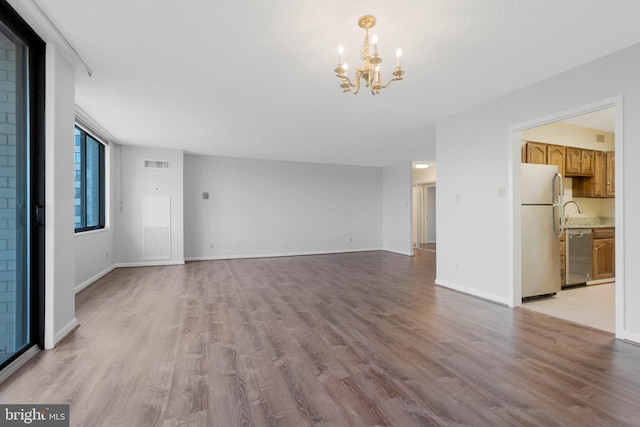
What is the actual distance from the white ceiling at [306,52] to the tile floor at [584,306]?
2550 millimetres

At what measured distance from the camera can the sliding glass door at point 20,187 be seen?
219 centimetres

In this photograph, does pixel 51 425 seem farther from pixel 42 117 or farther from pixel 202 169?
pixel 202 169

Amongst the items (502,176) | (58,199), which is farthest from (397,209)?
(58,199)

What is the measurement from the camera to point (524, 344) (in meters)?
2.60

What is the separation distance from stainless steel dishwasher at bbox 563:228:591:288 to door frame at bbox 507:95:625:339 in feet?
4.87

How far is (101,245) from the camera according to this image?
216 inches

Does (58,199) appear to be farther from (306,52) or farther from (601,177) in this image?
(601,177)

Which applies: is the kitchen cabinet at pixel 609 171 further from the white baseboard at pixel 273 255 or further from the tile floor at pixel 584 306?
the white baseboard at pixel 273 255

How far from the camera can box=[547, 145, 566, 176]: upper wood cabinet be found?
446 cm

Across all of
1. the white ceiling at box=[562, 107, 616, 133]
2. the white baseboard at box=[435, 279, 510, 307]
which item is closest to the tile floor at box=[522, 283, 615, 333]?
the white baseboard at box=[435, 279, 510, 307]

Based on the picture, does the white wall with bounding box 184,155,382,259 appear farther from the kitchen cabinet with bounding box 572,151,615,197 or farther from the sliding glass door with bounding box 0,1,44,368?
the kitchen cabinet with bounding box 572,151,615,197

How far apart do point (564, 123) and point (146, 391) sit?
238 inches

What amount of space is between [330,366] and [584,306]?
341 cm

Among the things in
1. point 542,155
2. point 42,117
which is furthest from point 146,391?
point 542,155
